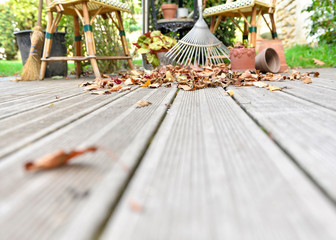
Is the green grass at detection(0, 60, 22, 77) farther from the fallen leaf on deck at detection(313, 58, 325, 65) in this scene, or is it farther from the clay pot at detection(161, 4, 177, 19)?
the fallen leaf on deck at detection(313, 58, 325, 65)

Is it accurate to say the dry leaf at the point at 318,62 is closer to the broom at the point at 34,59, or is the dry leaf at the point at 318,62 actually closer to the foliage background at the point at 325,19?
the foliage background at the point at 325,19

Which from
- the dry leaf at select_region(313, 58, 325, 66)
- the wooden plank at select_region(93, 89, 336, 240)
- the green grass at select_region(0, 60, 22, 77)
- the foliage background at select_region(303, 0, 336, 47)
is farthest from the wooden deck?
the green grass at select_region(0, 60, 22, 77)

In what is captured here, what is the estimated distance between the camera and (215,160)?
23.7 inches

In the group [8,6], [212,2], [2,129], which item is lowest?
[2,129]

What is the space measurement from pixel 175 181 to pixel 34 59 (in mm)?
3567

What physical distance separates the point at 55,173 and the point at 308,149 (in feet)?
1.79

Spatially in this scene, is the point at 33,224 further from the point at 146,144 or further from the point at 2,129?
the point at 2,129

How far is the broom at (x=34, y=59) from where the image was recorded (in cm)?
344

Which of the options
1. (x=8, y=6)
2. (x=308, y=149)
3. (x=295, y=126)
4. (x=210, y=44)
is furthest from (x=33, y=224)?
(x=8, y=6)

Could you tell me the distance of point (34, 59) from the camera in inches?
140

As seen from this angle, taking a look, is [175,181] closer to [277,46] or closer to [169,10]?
[277,46]

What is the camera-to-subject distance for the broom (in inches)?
136

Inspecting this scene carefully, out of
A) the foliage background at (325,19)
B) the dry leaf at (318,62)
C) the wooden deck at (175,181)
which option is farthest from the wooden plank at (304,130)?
the foliage background at (325,19)

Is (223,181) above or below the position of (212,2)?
below
